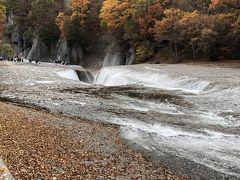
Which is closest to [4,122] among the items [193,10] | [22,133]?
[22,133]

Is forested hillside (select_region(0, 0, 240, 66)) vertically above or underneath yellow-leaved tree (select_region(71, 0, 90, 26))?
underneath

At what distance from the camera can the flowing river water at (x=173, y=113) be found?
15.4m

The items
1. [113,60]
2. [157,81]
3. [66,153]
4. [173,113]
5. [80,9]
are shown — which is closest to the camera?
[66,153]

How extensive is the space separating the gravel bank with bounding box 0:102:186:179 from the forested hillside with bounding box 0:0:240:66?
47866 millimetres

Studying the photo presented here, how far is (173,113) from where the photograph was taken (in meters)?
25.4

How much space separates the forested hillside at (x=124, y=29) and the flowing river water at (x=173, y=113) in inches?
918

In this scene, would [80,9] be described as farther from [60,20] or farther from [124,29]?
[124,29]

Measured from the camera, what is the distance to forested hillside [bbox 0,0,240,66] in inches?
2530

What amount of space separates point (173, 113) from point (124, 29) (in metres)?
62.5

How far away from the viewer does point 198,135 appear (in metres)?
19.6

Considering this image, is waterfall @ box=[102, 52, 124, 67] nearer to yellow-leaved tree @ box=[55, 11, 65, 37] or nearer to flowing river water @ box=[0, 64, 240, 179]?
yellow-leaved tree @ box=[55, 11, 65, 37]

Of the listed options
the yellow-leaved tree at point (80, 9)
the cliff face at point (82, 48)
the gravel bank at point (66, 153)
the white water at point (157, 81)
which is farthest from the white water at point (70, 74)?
the yellow-leaved tree at point (80, 9)

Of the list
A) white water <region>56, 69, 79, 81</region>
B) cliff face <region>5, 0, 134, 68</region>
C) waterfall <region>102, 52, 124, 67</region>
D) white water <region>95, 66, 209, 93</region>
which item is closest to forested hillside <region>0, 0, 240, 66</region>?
cliff face <region>5, 0, 134, 68</region>

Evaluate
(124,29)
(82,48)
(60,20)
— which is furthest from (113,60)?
(60,20)
